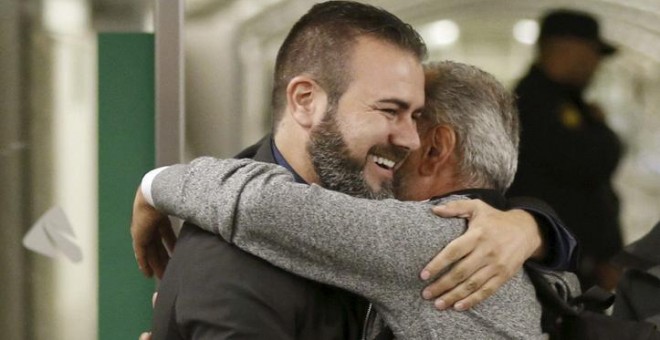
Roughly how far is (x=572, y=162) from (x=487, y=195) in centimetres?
113

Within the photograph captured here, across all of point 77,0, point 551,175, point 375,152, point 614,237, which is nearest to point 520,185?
point 551,175

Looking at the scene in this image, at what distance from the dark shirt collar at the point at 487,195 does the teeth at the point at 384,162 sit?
12 centimetres

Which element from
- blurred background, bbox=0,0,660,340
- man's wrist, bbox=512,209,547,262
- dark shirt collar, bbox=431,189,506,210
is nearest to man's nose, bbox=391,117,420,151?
dark shirt collar, bbox=431,189,506,210

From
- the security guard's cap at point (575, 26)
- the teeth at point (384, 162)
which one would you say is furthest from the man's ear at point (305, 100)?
the security guard's cap at point (575, 26)

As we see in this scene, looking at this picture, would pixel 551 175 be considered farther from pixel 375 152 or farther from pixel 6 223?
pixel 6 223

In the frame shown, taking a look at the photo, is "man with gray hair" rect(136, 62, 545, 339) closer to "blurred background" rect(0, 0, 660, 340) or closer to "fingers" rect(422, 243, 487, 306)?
"fingers" rect(422, 243, 487, 306)

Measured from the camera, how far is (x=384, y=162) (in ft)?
6.26

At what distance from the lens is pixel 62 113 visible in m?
3.14

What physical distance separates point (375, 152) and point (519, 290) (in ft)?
1.13

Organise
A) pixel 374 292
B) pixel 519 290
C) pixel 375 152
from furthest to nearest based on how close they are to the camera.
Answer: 1. pixel 375 152
2. pixel 519 290
3. pixel 374 292

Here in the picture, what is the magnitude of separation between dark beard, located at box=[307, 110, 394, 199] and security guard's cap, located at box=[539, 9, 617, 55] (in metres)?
1.20

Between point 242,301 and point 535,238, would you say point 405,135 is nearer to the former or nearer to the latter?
point 535,238

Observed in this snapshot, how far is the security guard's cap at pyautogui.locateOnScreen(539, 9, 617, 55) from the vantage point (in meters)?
2.88

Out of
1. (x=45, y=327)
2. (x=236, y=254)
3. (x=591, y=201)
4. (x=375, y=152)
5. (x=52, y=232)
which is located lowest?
(x=45, y=327)
